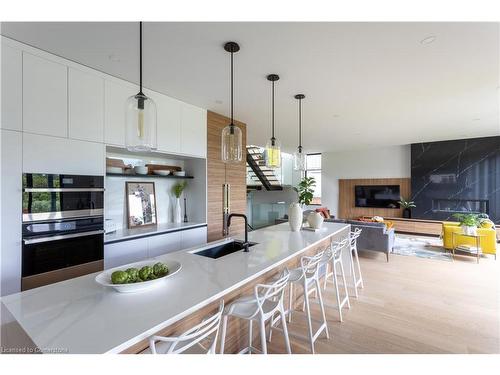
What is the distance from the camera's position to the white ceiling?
6.45ft

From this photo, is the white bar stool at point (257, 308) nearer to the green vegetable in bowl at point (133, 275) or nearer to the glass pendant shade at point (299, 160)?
the green vegetable in bowl at point (133, 275)

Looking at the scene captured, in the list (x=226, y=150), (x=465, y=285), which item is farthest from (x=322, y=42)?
(x=465, y=285)

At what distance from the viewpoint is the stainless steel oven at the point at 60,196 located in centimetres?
214

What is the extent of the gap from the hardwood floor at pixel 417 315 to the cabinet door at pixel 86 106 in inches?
103

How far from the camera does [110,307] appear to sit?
3.78ft

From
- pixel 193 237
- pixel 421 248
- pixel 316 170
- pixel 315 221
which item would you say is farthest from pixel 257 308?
pixel 316 170

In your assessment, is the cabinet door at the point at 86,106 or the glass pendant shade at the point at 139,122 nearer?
the glass pendant shade at the point at 139,122

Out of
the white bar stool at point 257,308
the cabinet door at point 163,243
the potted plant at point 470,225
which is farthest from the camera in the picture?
the potted plant at point 470,225

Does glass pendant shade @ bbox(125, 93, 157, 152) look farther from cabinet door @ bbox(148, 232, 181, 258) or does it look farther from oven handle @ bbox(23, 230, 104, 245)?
cabinet door @ bbox(148, 232, 181, 258)

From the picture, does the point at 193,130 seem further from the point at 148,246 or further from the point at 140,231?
the point at 148,246

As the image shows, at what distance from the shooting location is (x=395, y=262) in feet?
15.5

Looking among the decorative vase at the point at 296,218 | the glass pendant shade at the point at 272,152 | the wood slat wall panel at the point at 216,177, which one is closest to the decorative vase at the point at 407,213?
the wood slat wall panel at the point at 216,177

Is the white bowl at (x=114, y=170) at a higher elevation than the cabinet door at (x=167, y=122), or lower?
lower
